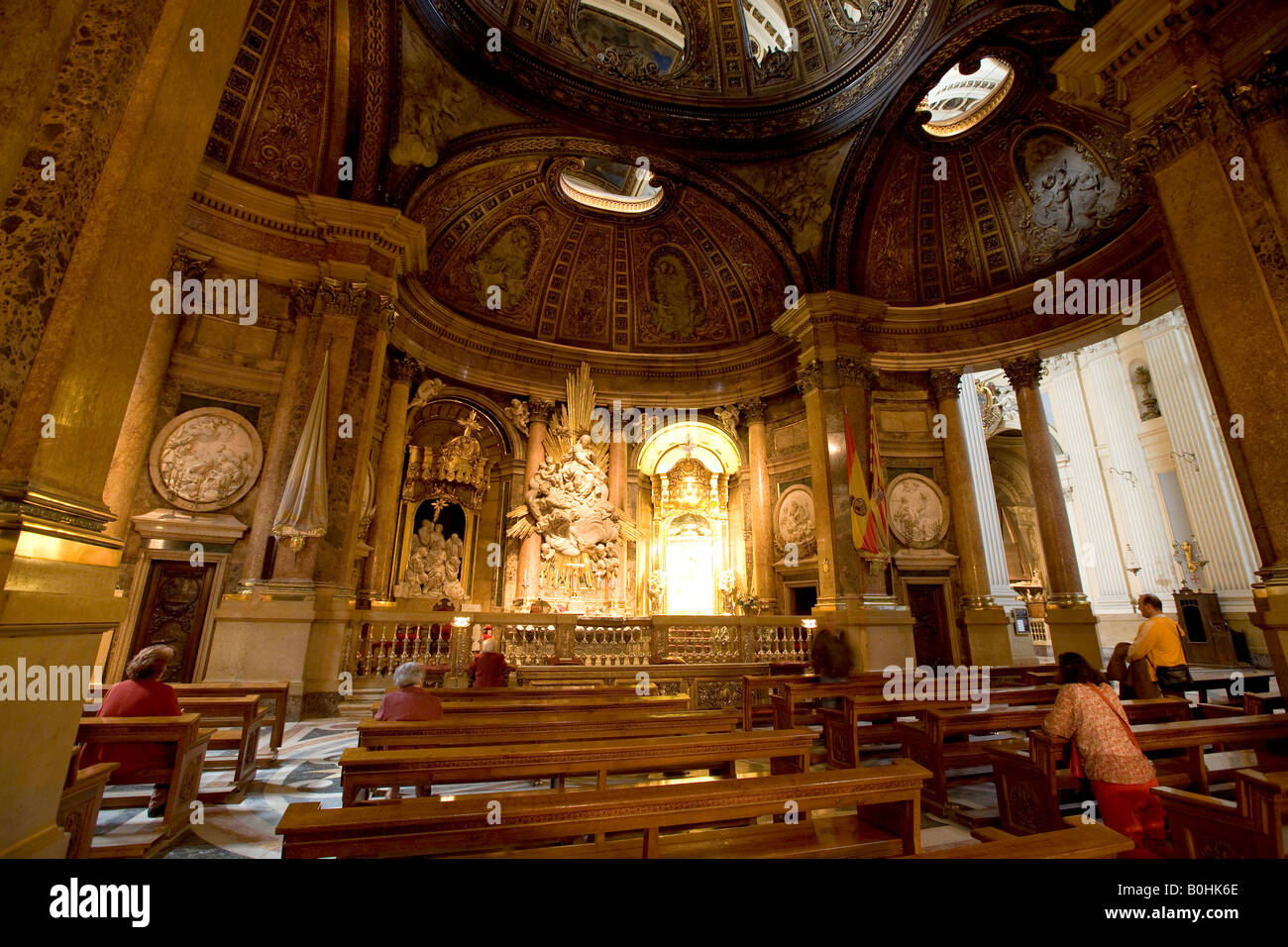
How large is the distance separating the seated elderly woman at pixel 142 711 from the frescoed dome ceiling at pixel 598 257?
34.1ft

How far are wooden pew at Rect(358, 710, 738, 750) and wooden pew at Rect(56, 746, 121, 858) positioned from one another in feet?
3.68

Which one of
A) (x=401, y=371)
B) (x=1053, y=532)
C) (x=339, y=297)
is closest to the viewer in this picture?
(x=339, y=297)

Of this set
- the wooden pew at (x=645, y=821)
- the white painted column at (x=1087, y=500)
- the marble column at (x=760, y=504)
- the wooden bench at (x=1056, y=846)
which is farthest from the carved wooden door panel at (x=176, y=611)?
the white painted column at (x=1087, y=500)

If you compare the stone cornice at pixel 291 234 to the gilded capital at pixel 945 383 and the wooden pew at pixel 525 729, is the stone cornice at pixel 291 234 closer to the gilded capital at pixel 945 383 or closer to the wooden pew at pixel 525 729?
the wooden pew at pixel 525 729

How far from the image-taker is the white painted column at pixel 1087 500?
54.2 feet

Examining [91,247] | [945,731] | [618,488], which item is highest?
[618,488]

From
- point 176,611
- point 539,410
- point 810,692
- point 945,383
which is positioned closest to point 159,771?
point 810,692

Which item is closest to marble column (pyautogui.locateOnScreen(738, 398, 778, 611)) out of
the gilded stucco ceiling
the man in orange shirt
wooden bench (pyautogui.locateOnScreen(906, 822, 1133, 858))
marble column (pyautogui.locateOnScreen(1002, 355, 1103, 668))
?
the gilded stucco ceiling

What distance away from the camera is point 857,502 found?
11.2 metres

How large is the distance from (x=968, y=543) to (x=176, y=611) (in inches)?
562

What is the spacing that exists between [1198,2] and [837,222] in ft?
23.4

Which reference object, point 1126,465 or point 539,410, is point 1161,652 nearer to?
point 539,410

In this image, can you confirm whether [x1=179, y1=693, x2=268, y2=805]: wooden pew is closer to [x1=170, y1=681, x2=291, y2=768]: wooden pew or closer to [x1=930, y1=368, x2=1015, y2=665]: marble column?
[x1=170, y1=681, x2=291, y2=768]: wooden pew

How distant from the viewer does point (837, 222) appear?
12609 mm
